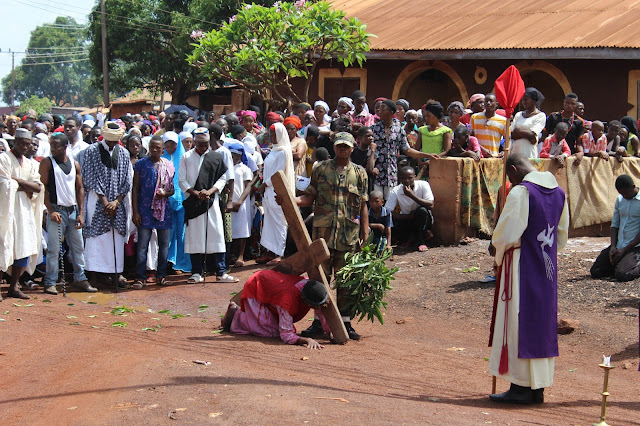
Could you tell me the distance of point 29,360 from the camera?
7078mm

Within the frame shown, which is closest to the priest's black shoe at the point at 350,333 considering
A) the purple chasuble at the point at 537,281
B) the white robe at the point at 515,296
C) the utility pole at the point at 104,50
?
the white robe at the point at 515,296

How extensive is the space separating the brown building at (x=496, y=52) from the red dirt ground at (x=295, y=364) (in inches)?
313

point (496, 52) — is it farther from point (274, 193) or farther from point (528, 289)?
point (528, 289)

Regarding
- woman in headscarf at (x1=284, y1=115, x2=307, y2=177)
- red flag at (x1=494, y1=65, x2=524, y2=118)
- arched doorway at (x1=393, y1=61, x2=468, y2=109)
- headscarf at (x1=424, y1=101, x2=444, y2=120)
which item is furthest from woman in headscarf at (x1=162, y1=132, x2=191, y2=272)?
arched doorway at (x1=393, y1=61, x2=468, y2=109)

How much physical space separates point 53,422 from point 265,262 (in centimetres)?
748

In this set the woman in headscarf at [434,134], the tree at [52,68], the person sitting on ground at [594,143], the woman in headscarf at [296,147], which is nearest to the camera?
the woman in headscarf at [296,147]

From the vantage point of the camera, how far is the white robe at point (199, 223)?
37.5 ft

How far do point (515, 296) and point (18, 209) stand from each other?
6414mm

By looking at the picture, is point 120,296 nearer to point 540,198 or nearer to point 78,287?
point 78,287

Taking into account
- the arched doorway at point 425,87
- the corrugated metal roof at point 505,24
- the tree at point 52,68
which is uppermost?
the tree at point 52,68

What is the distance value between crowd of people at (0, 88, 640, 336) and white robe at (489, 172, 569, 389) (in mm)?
2269

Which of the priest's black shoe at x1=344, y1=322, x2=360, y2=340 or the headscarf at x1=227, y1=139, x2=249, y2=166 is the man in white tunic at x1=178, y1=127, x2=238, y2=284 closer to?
the headscarf at x1=227, y1=139, x2=249, y2=166

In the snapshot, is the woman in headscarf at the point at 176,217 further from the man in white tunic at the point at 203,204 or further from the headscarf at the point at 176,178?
the man in white tunic at the point at 203,204

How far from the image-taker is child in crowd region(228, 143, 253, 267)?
12346 mm
